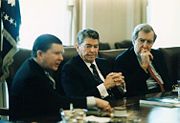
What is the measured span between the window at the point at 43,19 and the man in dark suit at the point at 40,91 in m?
1.68

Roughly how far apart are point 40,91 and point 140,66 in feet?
4.83

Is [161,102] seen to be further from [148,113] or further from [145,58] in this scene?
[145,58]

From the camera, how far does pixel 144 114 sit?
2404 mm

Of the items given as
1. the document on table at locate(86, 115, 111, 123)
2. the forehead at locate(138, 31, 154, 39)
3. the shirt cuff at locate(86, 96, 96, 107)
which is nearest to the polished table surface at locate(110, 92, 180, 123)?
the document on table at locate(86, 115, 111, 123)

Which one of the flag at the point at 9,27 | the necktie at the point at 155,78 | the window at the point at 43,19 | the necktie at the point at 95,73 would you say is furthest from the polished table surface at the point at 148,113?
the window at the point at 43,19

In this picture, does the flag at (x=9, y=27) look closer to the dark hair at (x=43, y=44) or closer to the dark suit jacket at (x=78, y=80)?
the dark suit jacket at (x=78, y=80)

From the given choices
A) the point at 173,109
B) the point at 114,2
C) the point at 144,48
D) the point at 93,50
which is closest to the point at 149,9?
the point at 114,2

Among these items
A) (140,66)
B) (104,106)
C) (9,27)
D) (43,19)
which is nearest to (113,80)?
(104,106)

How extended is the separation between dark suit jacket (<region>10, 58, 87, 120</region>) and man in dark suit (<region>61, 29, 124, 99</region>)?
48cm

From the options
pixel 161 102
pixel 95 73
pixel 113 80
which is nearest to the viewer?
pixel 161 102

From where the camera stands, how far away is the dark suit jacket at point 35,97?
95.2 inches

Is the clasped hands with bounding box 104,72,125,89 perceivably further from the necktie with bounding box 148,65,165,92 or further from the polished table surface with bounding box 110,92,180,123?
the necktie with bounding box 148,65,165,92

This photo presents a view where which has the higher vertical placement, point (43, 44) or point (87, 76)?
point (43, 44)

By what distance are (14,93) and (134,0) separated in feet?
11.8
